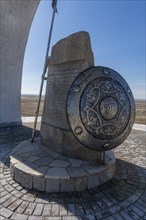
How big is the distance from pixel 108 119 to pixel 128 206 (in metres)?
1.20

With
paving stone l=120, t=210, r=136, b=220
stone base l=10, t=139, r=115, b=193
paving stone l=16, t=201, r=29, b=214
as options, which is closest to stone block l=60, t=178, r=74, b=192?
stone base l=10, t=139, r=115, b=193

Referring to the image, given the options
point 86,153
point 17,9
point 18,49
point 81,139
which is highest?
point 17,9

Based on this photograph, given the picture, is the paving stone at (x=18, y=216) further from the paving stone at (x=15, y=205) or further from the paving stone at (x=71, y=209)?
the paving stone at (x=71, y=209)

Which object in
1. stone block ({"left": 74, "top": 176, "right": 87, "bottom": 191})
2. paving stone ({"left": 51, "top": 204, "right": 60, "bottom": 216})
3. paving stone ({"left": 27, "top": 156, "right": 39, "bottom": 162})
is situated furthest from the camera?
paving stone ({"left": 27, "top": 156, "right": 39, "bottom": 162})

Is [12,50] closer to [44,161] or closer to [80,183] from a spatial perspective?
[44,161]

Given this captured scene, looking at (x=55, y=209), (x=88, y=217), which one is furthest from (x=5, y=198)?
(x=88, y=217)

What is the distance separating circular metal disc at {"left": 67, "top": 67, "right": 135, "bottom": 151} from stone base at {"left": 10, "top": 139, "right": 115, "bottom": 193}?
0.52m

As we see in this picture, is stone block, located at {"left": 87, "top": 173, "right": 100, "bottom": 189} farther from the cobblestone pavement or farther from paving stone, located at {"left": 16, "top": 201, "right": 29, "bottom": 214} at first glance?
paving stone, located at {"left": 16, "top": 201, "right": 29, "bottom": 214}

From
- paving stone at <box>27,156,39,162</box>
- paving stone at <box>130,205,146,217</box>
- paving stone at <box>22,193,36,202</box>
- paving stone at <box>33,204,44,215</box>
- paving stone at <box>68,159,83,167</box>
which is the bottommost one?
paving stone at <box>130,205,146,217</box>

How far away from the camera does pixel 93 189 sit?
2941mm

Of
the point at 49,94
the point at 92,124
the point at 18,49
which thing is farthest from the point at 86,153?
the point at 18,49

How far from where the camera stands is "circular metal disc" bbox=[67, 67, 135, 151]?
2.71 m

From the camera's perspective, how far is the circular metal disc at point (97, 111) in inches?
107

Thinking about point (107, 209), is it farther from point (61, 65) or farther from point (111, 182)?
point (61, 65)
